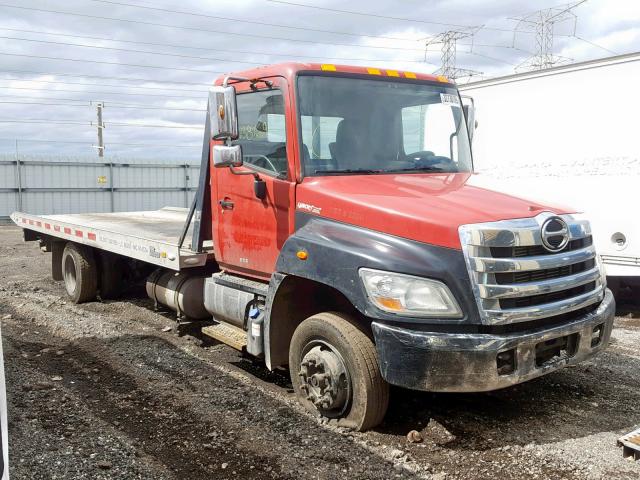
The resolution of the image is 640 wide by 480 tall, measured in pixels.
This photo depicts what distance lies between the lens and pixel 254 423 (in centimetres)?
434

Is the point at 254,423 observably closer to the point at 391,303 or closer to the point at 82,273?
the point at 391,303

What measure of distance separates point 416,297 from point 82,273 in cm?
584

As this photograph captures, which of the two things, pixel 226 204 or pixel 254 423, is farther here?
pixel 226 204

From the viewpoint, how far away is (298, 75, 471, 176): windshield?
4.47 metres

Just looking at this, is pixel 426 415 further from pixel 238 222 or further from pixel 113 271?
pixel 113 271

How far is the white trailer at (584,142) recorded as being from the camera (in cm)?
727

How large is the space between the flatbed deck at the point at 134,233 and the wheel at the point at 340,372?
1.90 metres

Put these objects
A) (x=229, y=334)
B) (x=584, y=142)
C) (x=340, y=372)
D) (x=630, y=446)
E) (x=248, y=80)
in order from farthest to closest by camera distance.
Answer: (x=584, y=142) < (x=229, y=334) < (x=248, y=80) < (x=340, y=372) < (x=630, y=446)

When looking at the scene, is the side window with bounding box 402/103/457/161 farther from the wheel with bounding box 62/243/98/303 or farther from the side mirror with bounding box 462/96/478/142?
the wheel with bounding box 62/243/98/303

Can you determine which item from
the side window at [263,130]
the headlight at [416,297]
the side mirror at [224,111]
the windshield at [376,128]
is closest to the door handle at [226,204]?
the side window at [263,130]

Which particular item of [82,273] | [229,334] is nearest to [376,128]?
[229,334]

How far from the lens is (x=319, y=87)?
14.9 feet

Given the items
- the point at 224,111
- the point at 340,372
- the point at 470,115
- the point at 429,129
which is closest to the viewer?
the point at 340,372

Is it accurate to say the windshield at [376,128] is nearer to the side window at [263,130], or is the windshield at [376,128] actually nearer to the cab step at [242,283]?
the side window at [263,130]
